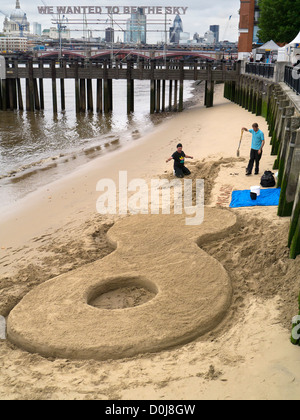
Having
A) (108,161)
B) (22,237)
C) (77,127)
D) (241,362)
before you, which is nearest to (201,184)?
(22,237)

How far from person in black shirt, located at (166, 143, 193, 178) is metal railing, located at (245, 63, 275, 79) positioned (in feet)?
47.6

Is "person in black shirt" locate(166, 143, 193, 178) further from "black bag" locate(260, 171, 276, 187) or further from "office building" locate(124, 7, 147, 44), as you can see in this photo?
"office building" locate(124, 7, 147, 44)

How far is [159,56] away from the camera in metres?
98.8


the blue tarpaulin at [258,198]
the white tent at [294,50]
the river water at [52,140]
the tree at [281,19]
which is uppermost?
the tree at [281,19]

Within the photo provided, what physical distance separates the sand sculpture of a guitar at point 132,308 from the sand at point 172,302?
5.0 inches

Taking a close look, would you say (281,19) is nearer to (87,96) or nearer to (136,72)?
(136,72)

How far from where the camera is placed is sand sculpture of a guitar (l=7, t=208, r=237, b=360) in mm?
6055

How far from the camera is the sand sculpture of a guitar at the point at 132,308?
6.05 metres

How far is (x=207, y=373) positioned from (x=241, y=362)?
462 mm

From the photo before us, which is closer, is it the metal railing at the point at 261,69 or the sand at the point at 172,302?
the sand at the point at 172,302

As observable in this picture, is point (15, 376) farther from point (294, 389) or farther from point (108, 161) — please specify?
point (108, 161)

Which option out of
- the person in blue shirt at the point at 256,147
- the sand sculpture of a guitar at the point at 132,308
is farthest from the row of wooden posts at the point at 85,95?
the sand sculpture of a guitar at the point at 132,308

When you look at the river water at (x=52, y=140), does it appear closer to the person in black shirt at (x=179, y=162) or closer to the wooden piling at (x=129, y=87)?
the wooden piling at (x=129, y=87)

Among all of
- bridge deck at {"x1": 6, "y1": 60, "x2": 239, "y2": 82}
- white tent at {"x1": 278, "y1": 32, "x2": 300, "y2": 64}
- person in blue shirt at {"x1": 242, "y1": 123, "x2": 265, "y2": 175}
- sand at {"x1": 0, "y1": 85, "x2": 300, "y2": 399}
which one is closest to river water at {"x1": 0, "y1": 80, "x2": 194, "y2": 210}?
sand at {"x1": 0, "y1": 85, "x2": 300, "y2": 399}
